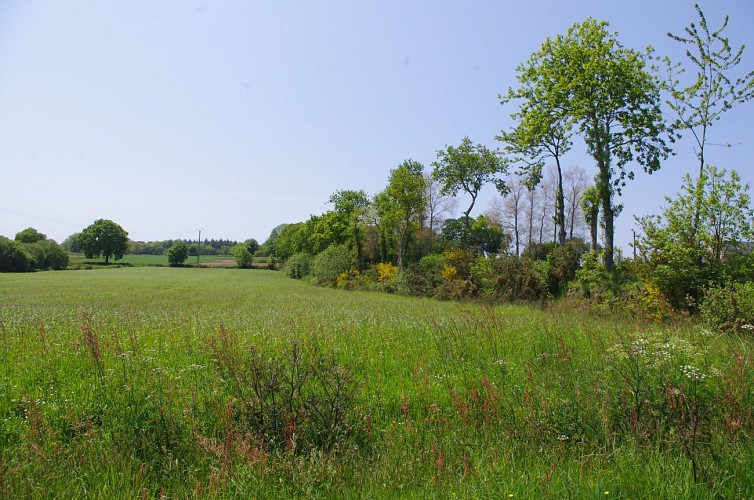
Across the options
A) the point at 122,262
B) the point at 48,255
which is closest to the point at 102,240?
the point at 122,262

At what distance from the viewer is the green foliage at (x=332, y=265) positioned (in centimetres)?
5164

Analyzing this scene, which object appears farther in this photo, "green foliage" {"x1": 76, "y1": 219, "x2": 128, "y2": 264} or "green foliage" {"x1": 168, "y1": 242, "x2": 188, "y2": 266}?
"green foliage" {"x1": 168, "y1": 242, "x2": 188, "y2": 266}

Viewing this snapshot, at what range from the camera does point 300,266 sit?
67.0 metres

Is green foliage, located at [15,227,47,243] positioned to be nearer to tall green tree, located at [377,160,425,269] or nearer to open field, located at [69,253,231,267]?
open field, located at [69,253,231,267]

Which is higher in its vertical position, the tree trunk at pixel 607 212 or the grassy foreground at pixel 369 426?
the tree trunk at pixel 607 212

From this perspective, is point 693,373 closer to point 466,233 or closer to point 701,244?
point 701,244

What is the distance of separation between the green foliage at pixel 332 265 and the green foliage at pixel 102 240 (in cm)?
7146

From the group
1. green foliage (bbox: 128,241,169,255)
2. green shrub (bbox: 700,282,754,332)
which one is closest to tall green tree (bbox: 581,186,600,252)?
green shrub (bbox: 700,282,754,332)

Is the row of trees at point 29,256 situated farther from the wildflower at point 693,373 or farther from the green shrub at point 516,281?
the wildflower at point 693,373

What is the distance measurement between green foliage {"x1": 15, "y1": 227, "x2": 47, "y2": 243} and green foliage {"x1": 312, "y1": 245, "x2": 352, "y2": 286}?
282 feet

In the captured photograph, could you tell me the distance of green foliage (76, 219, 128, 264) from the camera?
101188 millimetres

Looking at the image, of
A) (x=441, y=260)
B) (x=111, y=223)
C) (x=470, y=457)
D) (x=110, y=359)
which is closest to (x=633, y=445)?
(x=470, y=457)

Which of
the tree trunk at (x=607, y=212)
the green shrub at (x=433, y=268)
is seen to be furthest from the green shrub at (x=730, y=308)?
the green shrub at (x=433, y=268)

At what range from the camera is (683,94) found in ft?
62.2
